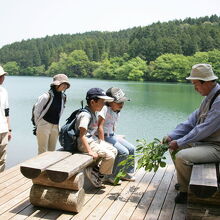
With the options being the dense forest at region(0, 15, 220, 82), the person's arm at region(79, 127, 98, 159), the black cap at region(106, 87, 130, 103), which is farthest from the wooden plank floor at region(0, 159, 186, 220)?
the dense forest at region(0, 15, 220, 82)

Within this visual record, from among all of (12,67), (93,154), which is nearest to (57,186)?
(93,154)

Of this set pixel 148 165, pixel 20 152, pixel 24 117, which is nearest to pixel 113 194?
pixel 148 165

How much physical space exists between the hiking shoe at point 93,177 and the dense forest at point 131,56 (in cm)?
5882

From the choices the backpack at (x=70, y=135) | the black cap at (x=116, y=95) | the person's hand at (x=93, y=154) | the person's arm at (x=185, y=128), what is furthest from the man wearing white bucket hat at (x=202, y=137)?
the backpack at (x=70, y=135)

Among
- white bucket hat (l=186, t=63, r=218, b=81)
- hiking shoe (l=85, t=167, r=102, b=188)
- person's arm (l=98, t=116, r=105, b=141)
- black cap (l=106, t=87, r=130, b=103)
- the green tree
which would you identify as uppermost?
white bucket hat (l=186, t=63, r=218, b=81)

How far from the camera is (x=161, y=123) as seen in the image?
1723 cm

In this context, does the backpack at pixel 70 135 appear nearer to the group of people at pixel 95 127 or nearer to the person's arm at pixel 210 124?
the group of people at pixel 95 127

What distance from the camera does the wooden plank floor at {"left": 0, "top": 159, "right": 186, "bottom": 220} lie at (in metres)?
3.43

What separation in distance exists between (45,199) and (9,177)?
1.33m

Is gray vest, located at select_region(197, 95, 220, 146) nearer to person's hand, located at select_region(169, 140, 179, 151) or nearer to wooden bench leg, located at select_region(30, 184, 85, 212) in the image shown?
person's hand, located at select_region(169, 140, 179, 151)

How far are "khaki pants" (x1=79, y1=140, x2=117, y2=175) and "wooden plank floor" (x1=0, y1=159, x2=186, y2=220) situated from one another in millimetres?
301

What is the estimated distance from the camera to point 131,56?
80000mm

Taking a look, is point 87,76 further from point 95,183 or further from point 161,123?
point 95,183

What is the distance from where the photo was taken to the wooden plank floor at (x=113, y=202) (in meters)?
3.43
